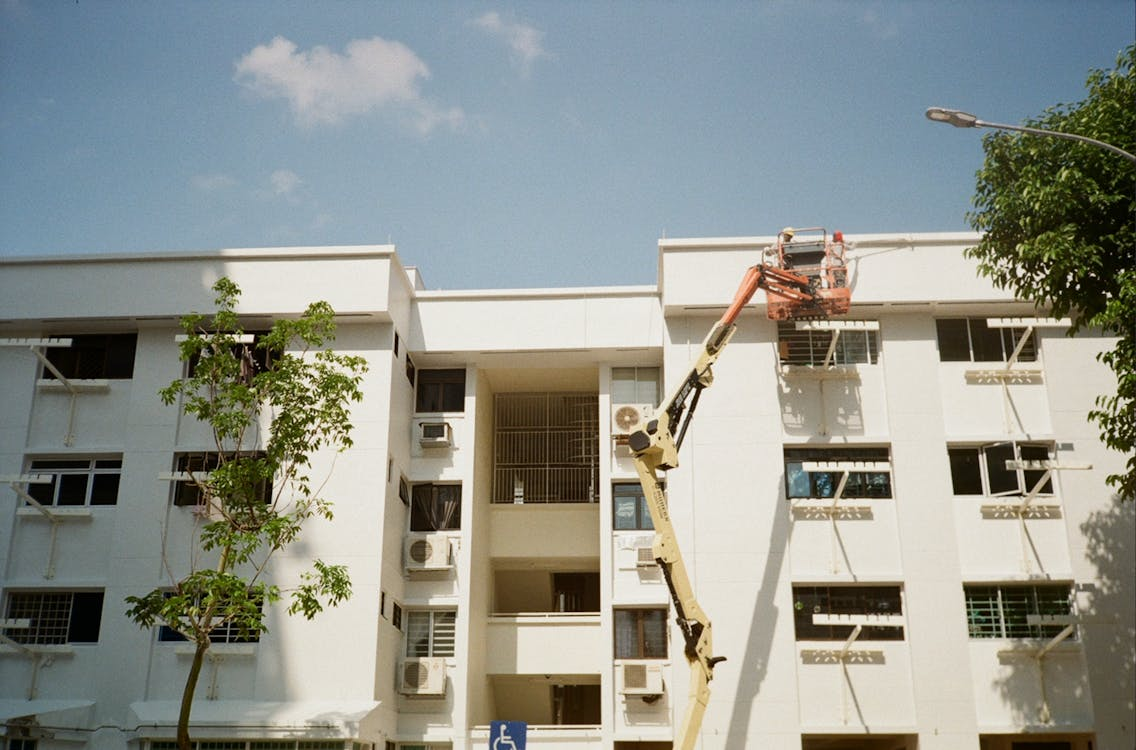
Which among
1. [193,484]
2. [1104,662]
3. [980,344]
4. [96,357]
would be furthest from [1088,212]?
[96,357]

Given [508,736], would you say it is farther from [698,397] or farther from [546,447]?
[546,447]

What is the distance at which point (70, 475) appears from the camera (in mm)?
27000

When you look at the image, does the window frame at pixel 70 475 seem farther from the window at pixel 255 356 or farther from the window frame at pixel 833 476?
the window frame at pixel 833 476

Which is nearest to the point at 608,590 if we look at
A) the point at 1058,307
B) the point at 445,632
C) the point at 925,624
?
the point at 445,632

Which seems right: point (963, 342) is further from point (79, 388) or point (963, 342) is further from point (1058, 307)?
point (79, 388)

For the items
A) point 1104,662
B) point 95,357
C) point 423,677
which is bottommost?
point 423,677

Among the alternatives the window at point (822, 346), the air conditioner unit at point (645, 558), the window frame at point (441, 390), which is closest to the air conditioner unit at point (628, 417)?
the air conditioner unit at point (645, 558)

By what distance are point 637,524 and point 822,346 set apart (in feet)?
20.4

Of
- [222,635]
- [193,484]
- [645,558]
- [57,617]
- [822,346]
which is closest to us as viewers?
[222,635]

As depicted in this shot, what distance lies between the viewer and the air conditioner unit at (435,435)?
28.7 meters

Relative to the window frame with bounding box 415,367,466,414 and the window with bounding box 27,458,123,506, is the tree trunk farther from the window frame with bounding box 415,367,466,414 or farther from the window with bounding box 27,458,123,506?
the window frame with bounding box 415,367,466,414

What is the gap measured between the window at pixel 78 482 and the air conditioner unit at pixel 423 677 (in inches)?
311

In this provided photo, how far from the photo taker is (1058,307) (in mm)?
21734

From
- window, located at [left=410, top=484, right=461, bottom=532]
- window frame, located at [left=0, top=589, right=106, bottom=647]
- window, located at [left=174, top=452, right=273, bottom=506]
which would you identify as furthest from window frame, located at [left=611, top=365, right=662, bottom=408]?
window frame, located at [left=0, top=589, right=106, bottom=647]
